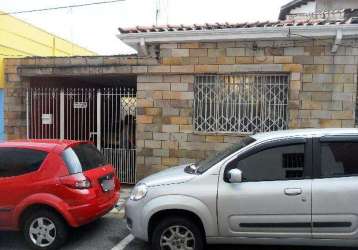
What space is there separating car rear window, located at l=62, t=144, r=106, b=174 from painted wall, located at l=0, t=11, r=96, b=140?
4.86 metres

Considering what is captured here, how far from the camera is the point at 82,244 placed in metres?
5.99

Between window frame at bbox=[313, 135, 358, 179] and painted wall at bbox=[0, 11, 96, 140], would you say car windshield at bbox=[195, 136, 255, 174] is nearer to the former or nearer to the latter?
window frame at bbox=[313, 135, 358, 179]

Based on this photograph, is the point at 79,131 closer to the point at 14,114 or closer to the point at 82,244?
the point at 14,114

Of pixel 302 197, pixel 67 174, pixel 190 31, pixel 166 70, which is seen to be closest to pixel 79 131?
pixel 166 70

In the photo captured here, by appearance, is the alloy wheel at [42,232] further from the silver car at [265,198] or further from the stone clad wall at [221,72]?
the stone clad wall at [221,72]

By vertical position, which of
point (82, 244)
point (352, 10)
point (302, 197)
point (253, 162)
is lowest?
point (82, 244)

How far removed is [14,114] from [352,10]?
28.7 ft

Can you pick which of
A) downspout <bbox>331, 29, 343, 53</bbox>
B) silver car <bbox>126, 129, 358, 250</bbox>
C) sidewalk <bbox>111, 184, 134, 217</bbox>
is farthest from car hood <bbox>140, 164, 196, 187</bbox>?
downspout <bbox>331, 29, 343, 53</bbox>

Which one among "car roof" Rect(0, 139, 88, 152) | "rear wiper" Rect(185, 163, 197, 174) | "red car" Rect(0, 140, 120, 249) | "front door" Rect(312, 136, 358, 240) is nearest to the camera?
"front door" Rect(312, 136, 358, 240)

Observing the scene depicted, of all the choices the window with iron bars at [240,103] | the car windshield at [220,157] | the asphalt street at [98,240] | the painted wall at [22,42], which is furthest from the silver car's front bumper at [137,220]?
the painted wall at [22,42]

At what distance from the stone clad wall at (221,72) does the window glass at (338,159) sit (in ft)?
12.3

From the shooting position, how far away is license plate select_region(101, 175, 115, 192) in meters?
6.27

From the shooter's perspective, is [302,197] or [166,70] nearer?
[302,197]

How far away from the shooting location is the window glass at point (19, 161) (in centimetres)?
592
